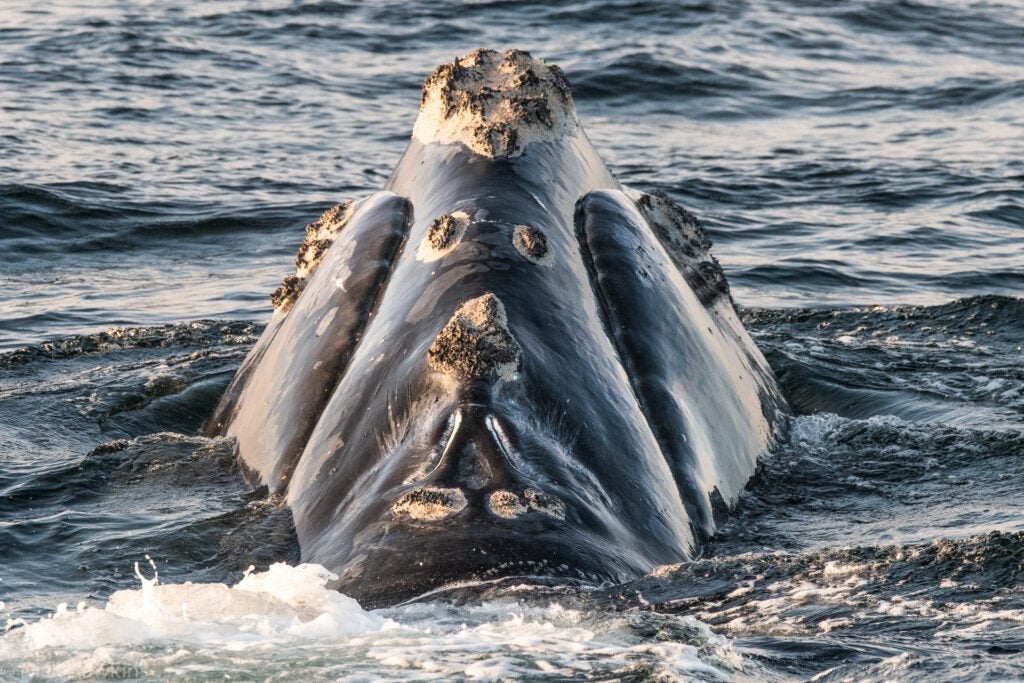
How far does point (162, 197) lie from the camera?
1594cm

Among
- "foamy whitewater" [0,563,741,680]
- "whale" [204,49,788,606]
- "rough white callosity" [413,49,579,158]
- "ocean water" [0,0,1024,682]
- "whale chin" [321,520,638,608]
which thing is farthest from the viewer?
"rough white callosity" [413,49,579,158]

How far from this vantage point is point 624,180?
680 inches

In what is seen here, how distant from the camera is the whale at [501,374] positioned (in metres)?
4.95

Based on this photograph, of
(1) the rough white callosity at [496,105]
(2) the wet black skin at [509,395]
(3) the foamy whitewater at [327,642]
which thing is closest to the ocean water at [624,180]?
(3) the foamy whitewater at [327,642]

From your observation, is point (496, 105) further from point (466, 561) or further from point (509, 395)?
point (466, 561)

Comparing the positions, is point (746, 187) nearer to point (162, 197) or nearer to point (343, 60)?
point (162, 197)

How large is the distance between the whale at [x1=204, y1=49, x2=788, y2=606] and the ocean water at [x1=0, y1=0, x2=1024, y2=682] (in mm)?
190

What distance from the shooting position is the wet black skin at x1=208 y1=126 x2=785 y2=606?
4.96 m

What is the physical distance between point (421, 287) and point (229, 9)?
21.1 meters

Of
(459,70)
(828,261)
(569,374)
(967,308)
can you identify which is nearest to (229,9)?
(828,261)

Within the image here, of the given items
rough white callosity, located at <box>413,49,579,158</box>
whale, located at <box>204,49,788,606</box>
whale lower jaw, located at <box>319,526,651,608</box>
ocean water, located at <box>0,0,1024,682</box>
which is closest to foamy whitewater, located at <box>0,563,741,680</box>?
ocean water, located at <box>0,0,1024,682</box>

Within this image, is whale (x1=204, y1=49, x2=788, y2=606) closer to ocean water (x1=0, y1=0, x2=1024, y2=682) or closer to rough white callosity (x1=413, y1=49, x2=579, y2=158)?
rough white callosity (x1=413, y1=49, x2=579, y2=158)

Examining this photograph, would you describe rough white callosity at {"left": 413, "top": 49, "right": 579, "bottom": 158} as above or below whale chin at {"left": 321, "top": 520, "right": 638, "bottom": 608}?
above

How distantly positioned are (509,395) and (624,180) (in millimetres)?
12095
